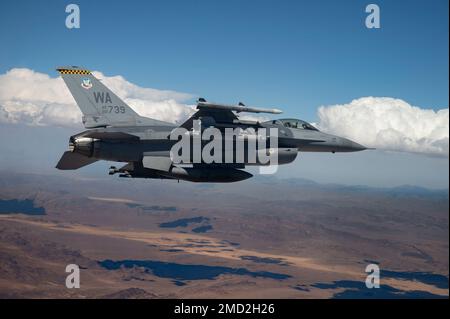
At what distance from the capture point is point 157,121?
58.7 feet

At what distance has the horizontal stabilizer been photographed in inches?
675

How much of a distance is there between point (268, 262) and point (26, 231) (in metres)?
70.9

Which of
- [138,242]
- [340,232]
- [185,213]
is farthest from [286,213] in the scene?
[138,242]

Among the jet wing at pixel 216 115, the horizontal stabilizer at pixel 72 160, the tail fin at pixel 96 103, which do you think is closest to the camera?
the jet wing at pixel 216 115

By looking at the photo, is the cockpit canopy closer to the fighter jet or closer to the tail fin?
the fighter jet

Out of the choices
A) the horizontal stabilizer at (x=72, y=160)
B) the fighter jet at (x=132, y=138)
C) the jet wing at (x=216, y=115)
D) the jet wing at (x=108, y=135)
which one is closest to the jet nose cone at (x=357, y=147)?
the fighter jet at (x=132, y=138)

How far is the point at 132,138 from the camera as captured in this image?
55.7ft

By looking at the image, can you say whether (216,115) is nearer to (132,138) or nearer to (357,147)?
(132,138)

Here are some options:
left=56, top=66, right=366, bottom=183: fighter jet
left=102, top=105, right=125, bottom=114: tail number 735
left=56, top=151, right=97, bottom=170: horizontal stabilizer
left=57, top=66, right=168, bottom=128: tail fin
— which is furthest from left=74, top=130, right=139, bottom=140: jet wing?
left=102, top=105, right=125, bottom=114: tail number 735

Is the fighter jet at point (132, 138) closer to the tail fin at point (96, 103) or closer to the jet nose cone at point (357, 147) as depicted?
the tail fin at point (96, 103)

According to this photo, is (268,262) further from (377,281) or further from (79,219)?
(79,219)

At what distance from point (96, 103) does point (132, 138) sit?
8.51ft

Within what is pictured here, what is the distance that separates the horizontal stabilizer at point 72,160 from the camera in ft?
56.2
